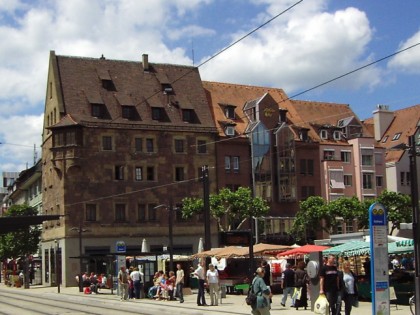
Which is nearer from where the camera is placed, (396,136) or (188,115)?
(188,115)

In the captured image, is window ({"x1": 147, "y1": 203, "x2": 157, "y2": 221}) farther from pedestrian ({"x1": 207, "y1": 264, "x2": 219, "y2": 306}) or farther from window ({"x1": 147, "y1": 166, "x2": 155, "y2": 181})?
pedestrian ({"x1": 207, "y1": 264, "x2": 219, "y2": 306})

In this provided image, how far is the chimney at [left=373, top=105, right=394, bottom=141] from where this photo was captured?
8562 centimetres

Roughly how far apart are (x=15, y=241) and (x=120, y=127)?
1650 centimetres

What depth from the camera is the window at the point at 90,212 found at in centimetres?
6316

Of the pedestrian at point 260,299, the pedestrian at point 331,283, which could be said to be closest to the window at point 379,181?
the pedestrian at point 331,283

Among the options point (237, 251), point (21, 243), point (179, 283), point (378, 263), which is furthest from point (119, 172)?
point (378, 263)

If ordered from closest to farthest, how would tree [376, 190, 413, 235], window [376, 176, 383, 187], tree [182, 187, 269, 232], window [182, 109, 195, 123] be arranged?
tree [182, 187, 269, 232], tree [376, 190, 413, 235], window [182, 109, 195, 123], window [376, 176, 383, 187]

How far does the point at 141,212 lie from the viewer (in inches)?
2581

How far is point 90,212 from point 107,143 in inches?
243

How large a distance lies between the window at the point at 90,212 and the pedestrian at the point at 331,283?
1751 inches

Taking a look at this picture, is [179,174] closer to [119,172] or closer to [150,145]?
[150,145]

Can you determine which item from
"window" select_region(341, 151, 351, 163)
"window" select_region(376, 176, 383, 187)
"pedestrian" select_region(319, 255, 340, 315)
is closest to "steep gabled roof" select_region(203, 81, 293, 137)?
"window" select_region(341, 151, 351, 163)

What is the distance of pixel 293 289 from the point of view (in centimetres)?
2981

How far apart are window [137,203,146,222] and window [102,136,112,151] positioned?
564 cm
